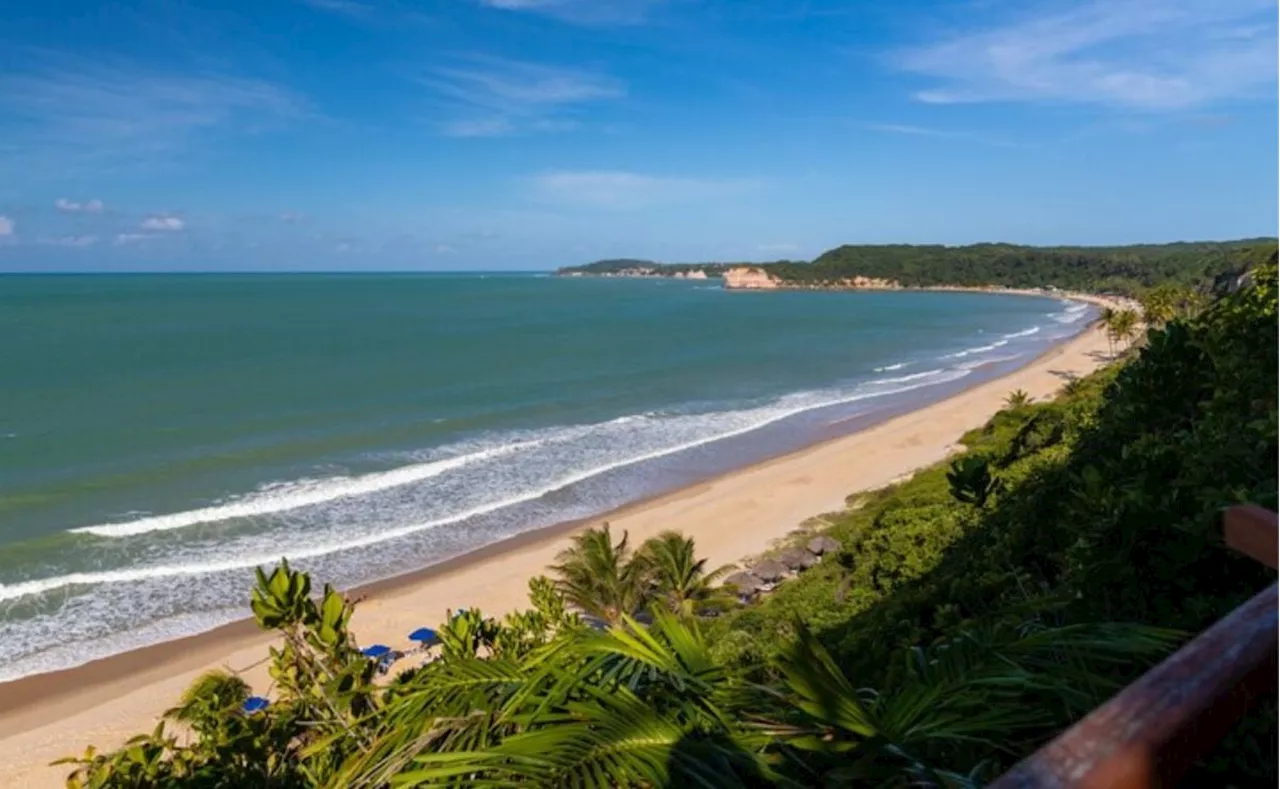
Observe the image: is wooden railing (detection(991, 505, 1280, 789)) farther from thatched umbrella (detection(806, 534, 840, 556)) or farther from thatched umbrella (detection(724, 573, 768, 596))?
thatched umbrella (detection(806, 534, 840, 556))

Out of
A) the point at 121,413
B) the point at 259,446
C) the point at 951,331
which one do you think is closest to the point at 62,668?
the point at 259,446

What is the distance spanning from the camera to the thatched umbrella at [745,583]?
16.0m

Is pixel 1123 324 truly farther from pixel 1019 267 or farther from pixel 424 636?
pixel 1019 267

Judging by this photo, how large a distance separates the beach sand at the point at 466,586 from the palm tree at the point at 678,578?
311cm

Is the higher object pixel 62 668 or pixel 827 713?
pixel 827 713

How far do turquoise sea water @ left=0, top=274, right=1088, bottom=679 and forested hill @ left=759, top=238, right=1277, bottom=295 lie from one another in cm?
8259

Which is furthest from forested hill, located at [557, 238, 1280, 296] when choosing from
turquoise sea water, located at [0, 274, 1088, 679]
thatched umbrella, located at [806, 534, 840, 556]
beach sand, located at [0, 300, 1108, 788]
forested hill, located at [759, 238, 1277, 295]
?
thatched umbrella, located at [806, 534, 840, 556]

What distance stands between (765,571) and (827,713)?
14.8m

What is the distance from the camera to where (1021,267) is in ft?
528

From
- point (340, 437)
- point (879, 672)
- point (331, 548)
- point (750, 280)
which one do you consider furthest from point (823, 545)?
point (750, 280)

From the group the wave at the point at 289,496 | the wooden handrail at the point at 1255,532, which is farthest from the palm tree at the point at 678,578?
the wooden handrail at the point at 1255,532

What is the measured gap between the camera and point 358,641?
14.9 m

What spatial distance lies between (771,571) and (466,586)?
6395 millimetres

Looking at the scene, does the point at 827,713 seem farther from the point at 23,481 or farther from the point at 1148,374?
the point at 23,481
